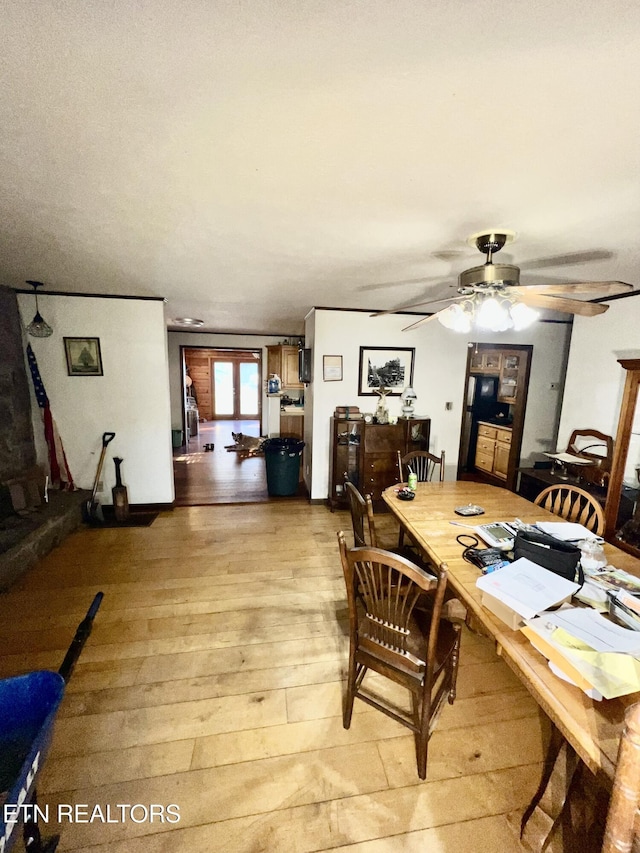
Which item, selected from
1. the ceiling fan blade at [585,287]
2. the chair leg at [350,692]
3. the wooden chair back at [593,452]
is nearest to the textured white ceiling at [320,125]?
the ceiling fan blade at [585,287]

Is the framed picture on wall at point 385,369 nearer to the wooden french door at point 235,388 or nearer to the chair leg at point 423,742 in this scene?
the chair leg at point 423,742

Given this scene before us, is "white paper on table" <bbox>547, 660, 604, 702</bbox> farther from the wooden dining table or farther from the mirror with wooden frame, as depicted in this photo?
the mirror with wooden frame

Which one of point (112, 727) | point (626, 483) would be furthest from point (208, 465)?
point (626, 483)

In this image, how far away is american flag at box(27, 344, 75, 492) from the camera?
11.3ft

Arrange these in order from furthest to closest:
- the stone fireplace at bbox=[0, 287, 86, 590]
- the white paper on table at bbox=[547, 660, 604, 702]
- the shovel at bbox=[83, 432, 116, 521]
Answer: the shovel at bbox=[83, 432, 116, 521]
the stone fireplace at bbox=[0, 287, 86, 590]
the white paper on table at bbox=[547, 660, 604, 702]

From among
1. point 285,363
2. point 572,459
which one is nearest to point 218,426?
point 285,363

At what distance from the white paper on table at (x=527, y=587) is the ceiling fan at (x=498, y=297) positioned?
3.84 ft

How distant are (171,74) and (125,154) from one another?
1.48ft

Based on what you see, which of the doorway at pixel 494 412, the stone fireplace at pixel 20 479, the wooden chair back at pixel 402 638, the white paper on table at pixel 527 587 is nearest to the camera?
the white paper on table at pixel 527 587

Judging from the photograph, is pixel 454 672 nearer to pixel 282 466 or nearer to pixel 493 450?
pixel 282 466

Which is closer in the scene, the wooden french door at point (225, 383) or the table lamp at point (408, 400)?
the table lamp at point (408, 400)

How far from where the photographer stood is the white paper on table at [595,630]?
39.5 inches

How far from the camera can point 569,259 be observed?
7.36 ft

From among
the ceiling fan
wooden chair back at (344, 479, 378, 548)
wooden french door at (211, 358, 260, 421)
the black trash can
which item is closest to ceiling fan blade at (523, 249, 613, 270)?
the ceiling fan
